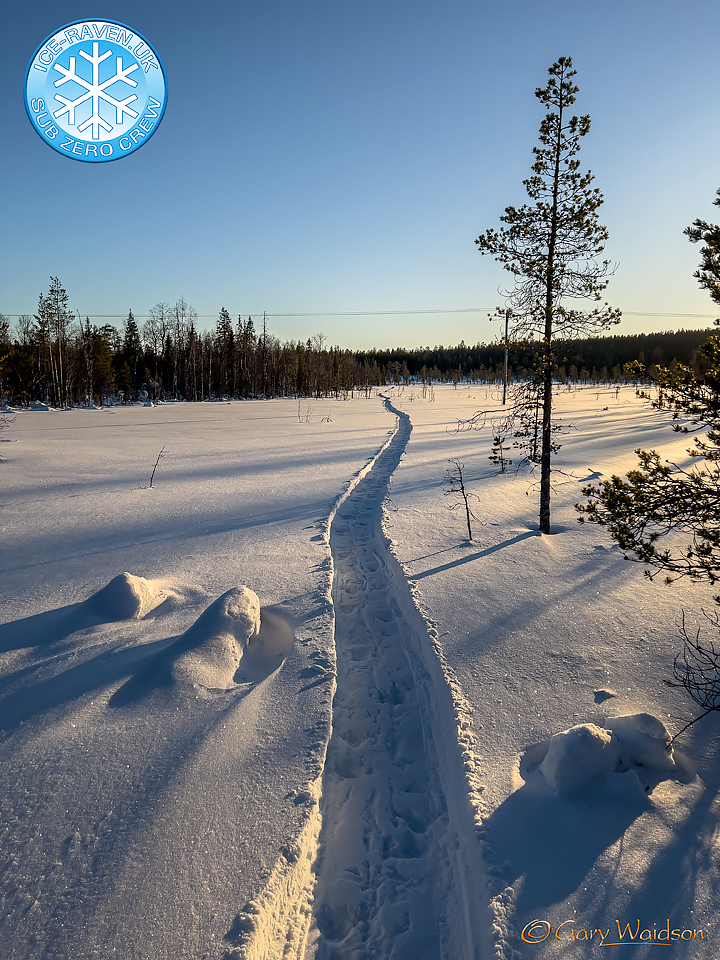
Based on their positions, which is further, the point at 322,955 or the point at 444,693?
the point at 444,693

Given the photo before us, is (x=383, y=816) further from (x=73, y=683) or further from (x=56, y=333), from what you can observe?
(x=56, y=333)

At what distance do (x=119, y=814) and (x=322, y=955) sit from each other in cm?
141

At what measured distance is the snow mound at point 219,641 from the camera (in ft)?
13.7

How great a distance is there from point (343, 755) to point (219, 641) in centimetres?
156

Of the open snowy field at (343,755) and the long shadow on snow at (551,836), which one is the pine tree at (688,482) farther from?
the long shadow on snow at (551,836)

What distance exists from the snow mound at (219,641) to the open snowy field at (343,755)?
25 mm

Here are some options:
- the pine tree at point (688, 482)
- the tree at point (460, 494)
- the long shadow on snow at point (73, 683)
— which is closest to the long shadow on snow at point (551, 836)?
the pine tree at point (688, 482)

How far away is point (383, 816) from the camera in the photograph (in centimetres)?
312

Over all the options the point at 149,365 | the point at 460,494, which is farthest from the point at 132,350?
the point at 460,494

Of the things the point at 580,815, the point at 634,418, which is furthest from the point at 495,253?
the point at 634,418

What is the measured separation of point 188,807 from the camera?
296 centimetres

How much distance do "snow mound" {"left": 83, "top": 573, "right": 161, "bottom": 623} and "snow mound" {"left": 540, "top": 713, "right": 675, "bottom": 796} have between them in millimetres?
4242

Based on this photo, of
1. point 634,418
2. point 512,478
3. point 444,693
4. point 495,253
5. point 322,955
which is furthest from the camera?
point 634,418

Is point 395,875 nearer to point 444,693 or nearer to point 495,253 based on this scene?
point 444,693
